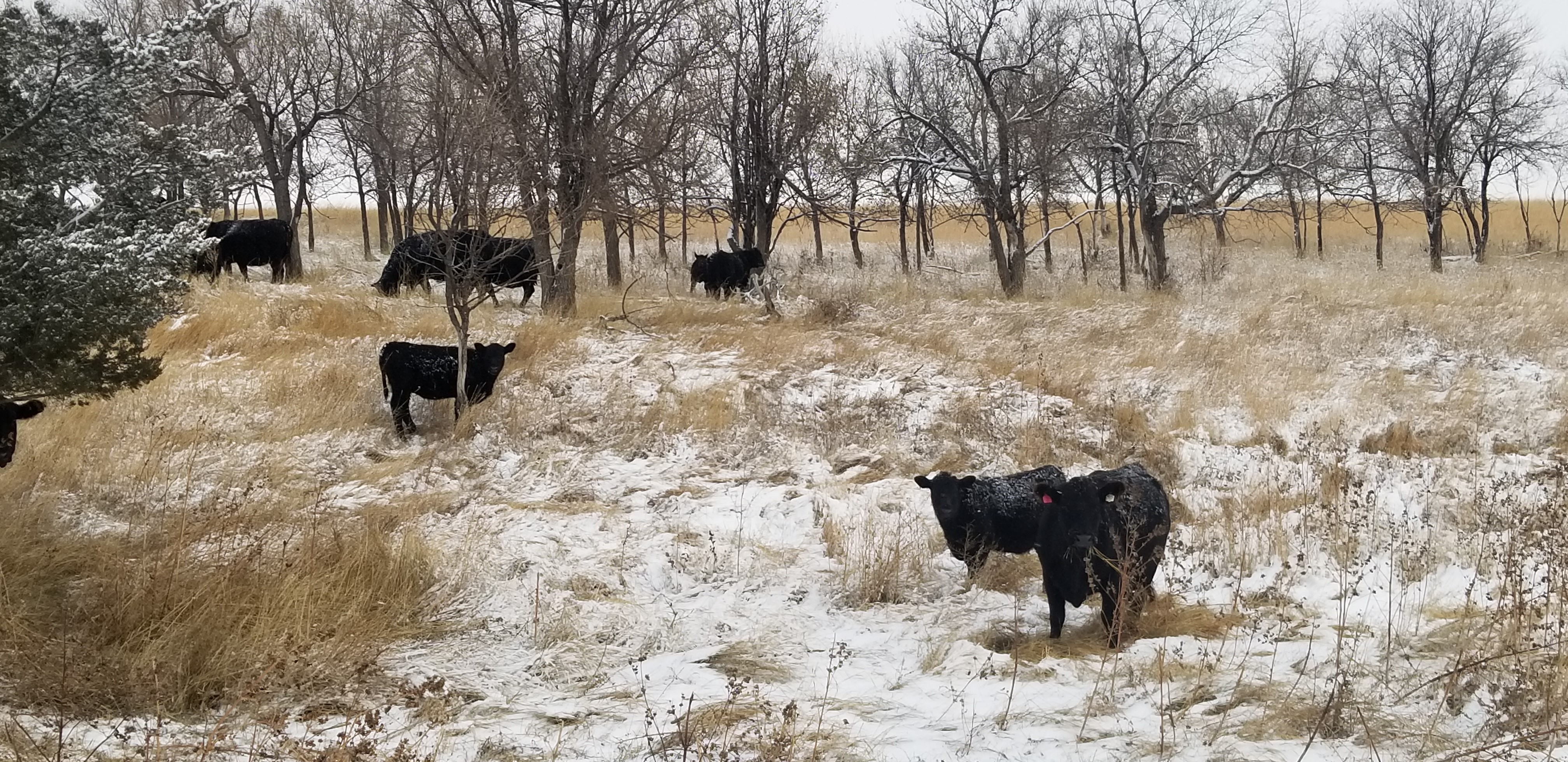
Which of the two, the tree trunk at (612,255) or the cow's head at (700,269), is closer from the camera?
the cow's head at (700,269)

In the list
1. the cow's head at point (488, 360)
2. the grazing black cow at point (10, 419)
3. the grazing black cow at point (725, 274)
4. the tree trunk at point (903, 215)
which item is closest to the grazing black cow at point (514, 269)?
the cow's head at point (488, 360)

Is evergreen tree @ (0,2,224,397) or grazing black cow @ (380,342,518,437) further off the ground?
evergreen tree @ (0,2,224,397)

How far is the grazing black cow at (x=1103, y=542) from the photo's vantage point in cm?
487

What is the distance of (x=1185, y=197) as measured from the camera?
61.8 ft

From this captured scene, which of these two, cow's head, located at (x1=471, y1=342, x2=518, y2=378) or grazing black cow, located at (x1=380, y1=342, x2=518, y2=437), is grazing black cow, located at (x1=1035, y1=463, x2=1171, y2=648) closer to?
grazing black cow, located at (x1=380, y1=342, x2=518, y2=437)

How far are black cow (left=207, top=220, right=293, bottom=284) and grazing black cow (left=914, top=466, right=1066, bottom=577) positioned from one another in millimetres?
13698

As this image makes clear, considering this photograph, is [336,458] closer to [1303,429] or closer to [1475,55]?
[1303,429]

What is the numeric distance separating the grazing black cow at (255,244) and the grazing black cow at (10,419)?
961 cm

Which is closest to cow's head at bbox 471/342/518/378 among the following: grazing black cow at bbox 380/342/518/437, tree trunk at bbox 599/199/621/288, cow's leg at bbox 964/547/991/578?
Answer: grazing black cow at bbox 380/342/518/437

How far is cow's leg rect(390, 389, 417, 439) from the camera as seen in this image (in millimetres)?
9156

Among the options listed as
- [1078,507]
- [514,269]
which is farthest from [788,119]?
[1078,507]

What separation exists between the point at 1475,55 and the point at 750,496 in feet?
82.3

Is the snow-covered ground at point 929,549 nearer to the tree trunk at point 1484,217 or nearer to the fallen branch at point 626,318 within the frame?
the fallen branch at point 626,318

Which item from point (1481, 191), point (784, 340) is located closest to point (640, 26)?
point (784, 340)
